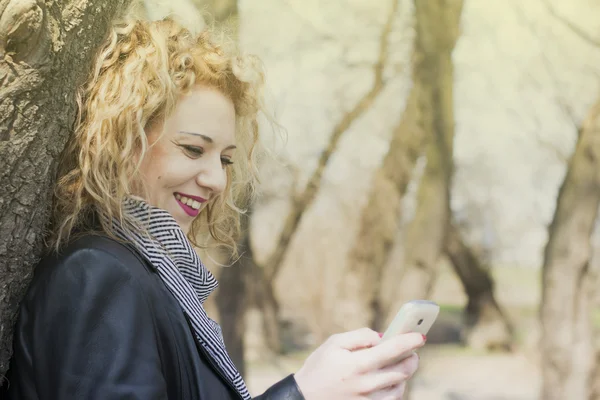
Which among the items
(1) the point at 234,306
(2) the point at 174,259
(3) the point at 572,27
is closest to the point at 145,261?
(2) the point at 174,259

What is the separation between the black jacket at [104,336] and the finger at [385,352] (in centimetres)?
12

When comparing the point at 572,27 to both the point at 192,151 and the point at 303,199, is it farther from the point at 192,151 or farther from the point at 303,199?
the point at 192,151

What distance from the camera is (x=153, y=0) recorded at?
2.15 meters

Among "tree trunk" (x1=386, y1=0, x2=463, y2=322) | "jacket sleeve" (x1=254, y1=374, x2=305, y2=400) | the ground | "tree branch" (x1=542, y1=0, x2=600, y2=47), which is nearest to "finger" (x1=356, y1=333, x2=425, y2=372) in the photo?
"jacket sleeve" (x1=254, y1=374, x2=305, y2=400)

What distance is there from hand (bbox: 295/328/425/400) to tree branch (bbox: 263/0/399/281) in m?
3.96

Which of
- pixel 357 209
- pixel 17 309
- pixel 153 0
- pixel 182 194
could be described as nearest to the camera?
pixel 17 309

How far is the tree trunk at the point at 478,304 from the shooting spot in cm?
525

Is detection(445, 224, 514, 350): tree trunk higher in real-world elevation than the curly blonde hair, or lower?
lower

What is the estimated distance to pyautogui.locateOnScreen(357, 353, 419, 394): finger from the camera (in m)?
1.07

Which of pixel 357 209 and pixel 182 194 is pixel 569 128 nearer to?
pixel 357 209

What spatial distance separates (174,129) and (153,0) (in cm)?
112

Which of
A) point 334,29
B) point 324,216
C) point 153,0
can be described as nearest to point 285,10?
point 334,29

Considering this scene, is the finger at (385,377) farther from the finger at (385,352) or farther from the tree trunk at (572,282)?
the tree trunk at (572,282)

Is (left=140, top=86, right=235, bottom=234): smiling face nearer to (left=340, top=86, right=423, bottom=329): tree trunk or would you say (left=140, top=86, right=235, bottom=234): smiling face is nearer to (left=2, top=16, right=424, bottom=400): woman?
(left=2, top=16, right=424, bottom=400): woman
